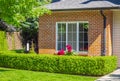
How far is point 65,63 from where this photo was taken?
716 inches

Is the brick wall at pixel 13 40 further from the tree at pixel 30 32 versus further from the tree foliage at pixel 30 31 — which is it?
the tree foliage at pixel 30 31

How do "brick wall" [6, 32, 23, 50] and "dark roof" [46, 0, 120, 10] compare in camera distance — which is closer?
"dark roof" [46, 0, 120, 10]

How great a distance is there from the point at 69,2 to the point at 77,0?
0.62m

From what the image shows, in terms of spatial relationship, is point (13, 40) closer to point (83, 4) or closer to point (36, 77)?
point (83, 4)

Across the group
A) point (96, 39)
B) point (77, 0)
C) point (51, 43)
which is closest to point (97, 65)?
point (96, 39)

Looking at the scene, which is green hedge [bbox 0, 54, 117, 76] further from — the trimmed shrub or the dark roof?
the trimmed shrub

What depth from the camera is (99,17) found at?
20.4m

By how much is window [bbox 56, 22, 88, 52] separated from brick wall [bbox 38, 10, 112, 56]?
27cm

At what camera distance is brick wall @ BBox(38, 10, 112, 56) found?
20.4m

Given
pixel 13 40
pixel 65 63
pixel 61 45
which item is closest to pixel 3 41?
pixel 13 40

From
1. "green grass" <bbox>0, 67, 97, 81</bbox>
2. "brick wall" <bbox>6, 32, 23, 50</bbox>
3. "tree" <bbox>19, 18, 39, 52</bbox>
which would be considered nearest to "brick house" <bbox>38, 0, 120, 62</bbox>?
"green grass" <bbox>0, 67, 97, 81</bbox>

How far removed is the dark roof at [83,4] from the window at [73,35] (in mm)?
1058

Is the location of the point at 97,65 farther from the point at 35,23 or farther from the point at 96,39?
the point at 35,23

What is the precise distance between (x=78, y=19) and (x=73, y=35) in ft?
3.42
